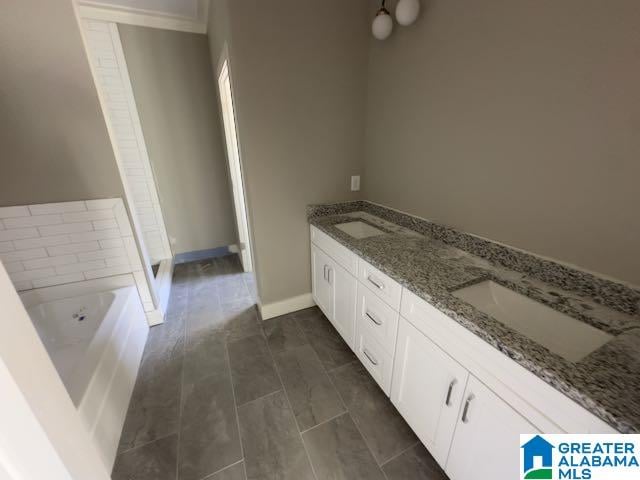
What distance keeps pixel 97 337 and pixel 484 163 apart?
7.25 feet

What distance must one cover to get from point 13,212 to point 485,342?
103 inches

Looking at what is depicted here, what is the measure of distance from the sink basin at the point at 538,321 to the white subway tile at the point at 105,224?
7.12 feet

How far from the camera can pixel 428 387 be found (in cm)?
105

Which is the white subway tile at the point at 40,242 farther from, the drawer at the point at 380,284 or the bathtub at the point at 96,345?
the drawer at the point at 380,284

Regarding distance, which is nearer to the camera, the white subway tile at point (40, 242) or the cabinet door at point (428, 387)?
the cabinet door at point (428, 387)

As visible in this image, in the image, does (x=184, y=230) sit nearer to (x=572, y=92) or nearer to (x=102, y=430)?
(x=102, y=430)

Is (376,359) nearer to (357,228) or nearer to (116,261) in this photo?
(357,228)

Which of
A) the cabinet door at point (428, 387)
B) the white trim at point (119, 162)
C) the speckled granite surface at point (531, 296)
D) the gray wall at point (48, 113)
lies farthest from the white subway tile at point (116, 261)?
the cabinet door at point (428, 387)

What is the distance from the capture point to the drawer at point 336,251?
1475 mm

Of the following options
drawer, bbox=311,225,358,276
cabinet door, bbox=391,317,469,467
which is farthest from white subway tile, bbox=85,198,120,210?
cabinet door, bbox=391,317,469,467

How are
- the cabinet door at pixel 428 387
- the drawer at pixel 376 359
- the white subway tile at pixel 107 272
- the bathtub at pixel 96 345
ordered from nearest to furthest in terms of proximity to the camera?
the cabinet door at pixel 428 387, the bathtub at pixel 96 345, the drawer at pixel 376 359, the white subway tile at pixel 107 272

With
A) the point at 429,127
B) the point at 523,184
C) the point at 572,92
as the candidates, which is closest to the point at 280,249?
the point at 429,127

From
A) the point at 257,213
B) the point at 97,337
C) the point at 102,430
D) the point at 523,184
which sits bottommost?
the point at 102,430

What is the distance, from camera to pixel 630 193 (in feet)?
2.69
